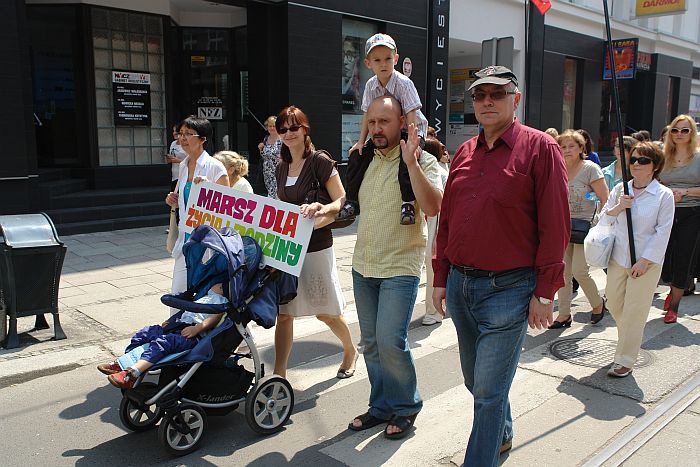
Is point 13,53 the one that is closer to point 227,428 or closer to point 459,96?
point 227,428

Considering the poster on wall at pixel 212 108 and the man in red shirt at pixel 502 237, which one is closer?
the man in red shirt at pixel 502 237

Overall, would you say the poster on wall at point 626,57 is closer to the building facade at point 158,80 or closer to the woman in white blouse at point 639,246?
the building facade at point 158,80

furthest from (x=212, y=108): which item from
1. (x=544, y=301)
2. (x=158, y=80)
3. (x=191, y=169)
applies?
→ (x=544, y=301)

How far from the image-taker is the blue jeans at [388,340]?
3.57 m

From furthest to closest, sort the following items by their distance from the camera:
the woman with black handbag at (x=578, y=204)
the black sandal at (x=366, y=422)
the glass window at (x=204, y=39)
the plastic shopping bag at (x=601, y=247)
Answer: the glass window at (x=204, y=39) → the woman with black handbag at (x=578, y=204) → the plastic shopping bag at (x=601, y=247) → the black sandal at (x=366, y=422)

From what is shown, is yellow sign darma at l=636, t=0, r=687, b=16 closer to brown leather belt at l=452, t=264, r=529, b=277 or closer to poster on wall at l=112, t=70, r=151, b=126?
poster on wall at l=112, t=70, r=151, b=126

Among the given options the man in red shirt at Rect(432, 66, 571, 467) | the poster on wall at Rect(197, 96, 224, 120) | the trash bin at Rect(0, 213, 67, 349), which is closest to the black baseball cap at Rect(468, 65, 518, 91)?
the man in red shirt at Rect(432, 66, 571, 467)

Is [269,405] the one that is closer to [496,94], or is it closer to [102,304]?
[496,94]

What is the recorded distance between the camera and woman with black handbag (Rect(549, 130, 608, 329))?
19.3 feet

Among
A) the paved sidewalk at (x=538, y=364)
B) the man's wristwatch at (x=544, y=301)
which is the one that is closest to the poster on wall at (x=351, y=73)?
the paved sidewalk at (x=538, y=364)

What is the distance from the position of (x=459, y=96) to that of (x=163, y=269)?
1455 centimetres

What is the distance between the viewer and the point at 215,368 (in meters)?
3.79

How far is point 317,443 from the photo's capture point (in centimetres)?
379

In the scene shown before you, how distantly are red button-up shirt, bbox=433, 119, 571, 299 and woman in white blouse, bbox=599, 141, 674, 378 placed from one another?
85.5 inches
